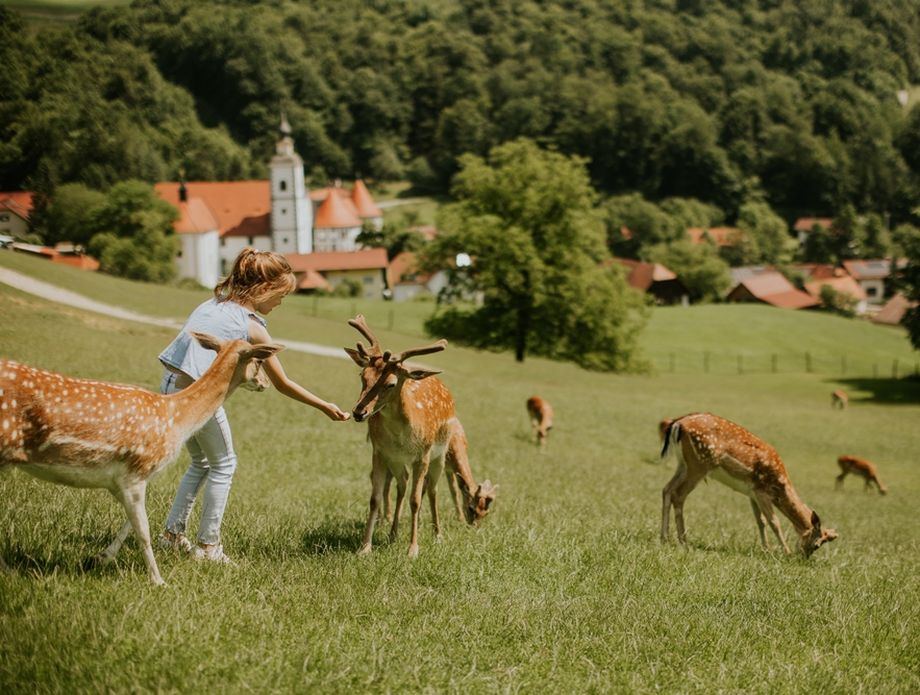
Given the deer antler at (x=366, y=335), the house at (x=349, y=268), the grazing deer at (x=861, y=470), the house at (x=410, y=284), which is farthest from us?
the house at (x=349, y=268)

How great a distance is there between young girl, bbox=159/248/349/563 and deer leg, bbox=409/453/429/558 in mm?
1372

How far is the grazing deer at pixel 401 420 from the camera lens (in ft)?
22.4

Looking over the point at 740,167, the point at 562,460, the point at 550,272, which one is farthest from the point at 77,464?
the point at 740,167

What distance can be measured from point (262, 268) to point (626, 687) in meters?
3.69

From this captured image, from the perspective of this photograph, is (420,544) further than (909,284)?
No

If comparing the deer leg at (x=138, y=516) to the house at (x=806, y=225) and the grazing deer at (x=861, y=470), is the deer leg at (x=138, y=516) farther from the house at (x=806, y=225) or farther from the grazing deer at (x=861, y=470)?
the house at (x=806, y=225)

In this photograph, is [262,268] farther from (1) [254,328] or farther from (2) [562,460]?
(2) [562,460]

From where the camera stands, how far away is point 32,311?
2559cm

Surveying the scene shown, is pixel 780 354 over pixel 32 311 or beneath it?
beneath

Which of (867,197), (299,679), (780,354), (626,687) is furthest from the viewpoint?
(867,197)

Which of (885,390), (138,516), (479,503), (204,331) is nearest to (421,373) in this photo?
(204,331)

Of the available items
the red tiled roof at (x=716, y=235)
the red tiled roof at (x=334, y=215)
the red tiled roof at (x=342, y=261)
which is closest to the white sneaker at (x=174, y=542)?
the red tiled roof at (x=342, y=261)

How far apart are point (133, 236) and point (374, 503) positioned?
168 feet

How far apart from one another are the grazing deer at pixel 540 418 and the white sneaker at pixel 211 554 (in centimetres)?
1524
